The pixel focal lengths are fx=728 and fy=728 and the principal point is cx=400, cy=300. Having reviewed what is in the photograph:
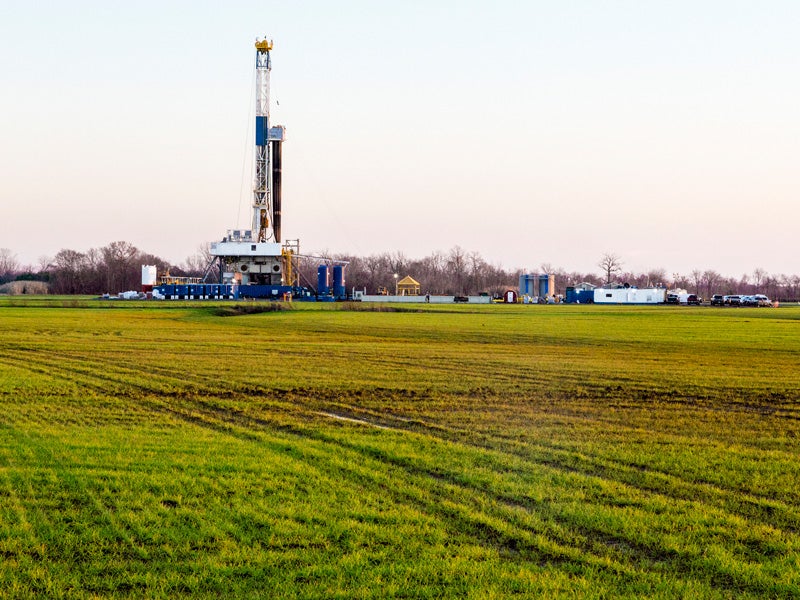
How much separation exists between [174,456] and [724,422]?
9788mm

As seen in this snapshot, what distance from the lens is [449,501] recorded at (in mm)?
8516

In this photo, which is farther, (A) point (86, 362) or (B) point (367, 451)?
(A) point (86, 362)

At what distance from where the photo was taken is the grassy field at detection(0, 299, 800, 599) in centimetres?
647

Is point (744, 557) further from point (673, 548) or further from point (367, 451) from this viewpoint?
point (367, 451)

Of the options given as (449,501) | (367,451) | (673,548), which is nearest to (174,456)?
(367,451)

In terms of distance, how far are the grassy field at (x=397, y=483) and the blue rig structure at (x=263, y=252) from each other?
76049 millimetres

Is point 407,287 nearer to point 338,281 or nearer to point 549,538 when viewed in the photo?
point 338,281

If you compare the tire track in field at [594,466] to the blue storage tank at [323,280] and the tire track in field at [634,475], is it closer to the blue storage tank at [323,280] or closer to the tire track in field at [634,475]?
the tire track in field at [634,475]

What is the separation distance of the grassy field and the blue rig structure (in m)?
76.0

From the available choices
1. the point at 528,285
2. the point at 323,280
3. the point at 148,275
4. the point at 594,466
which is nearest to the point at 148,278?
the point at 148,275

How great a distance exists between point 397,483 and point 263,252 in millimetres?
89314

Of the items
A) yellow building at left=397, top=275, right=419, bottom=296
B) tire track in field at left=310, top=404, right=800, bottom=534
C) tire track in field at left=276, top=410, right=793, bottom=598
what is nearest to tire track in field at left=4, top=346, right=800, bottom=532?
tire track in field at left=310, top=404, right=800, bottom=534

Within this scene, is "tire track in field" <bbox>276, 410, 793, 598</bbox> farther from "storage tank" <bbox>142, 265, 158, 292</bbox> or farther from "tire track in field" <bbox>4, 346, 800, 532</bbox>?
"storage tank" <bbox>142, 265, 158, 292</bbox>

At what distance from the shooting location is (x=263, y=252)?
9631 cm
